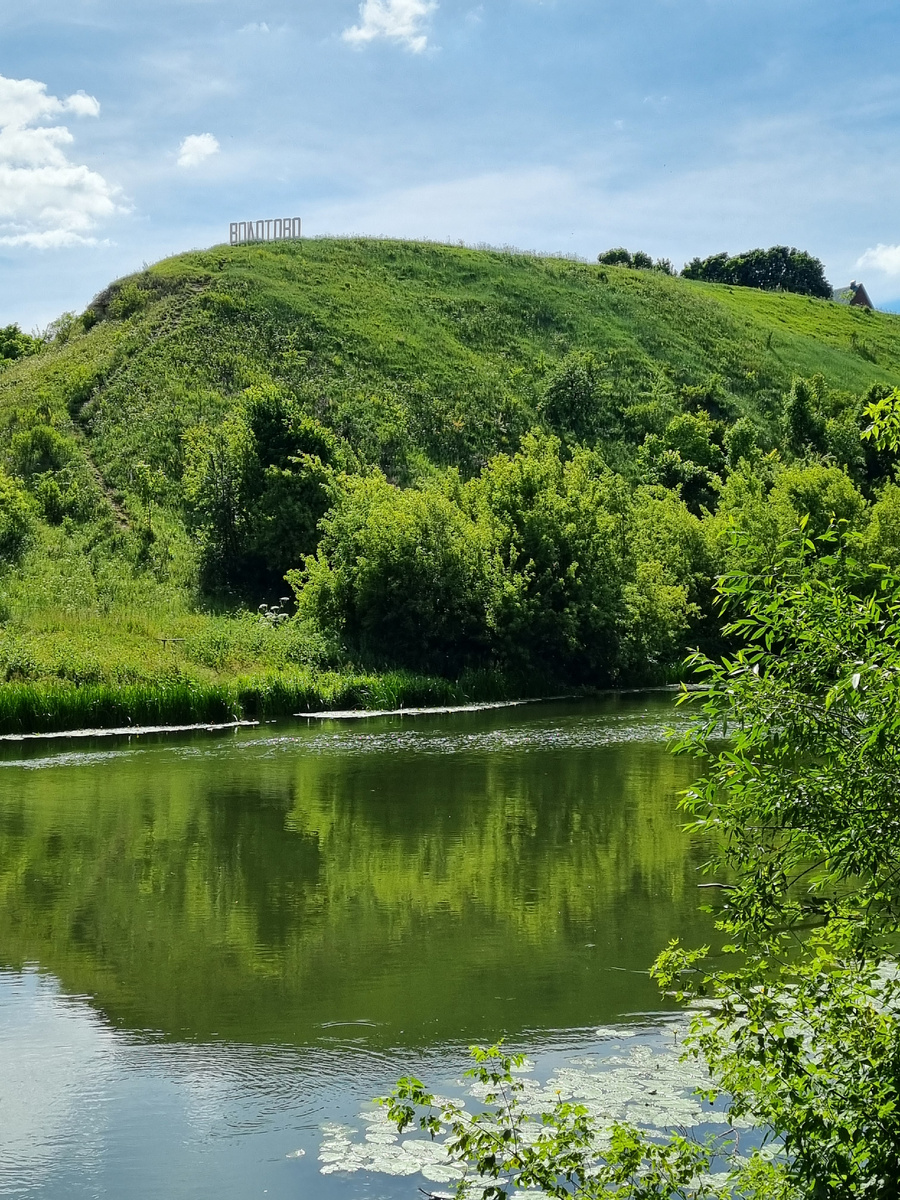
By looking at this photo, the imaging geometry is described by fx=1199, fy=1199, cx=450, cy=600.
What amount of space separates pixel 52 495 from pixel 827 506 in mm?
30584

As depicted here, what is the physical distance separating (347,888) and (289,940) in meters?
2.23

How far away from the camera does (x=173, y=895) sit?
14562 millimetres

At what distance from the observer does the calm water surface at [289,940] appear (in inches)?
313

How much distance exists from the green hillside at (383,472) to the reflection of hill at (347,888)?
9004 millimetres

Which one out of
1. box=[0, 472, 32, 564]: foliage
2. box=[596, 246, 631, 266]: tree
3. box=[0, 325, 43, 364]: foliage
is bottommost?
box=[0, 472, 32, 564]: foliage

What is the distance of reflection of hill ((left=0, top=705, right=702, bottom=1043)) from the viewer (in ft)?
34.4

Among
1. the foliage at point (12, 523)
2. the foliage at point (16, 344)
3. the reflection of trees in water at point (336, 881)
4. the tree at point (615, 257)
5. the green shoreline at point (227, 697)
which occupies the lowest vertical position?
the reflection of trees in water at point (336, 881)

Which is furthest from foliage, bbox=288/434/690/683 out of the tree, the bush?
the tree

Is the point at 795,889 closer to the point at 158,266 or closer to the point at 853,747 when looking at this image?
the point at 853,747

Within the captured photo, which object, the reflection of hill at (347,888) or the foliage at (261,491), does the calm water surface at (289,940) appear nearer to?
the reflection of hill at (347,888)

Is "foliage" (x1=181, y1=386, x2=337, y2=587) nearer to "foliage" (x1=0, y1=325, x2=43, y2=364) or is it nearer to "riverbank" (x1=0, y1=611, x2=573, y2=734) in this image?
"riverbank" (x1=0, y1=611, x2=573, y2=734)

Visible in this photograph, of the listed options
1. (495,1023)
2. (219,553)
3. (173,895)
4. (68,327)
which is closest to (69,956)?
(173,895)

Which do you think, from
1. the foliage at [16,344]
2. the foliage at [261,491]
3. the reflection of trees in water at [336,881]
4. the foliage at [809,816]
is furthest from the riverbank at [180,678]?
the foliage at [16,344]

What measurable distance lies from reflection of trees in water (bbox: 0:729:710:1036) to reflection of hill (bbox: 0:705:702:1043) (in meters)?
0.04
